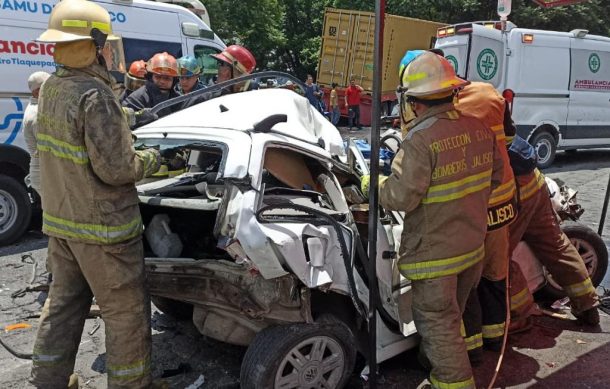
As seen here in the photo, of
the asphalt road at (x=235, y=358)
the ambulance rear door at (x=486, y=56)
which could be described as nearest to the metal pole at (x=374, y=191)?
the asphalt road at (x=235, y=358)

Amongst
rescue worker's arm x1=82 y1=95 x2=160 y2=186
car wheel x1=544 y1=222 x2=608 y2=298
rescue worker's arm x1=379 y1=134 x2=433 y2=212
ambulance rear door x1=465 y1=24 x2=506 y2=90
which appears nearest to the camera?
rescue worker's arm x1=82 y1=95 x2=160 y2=186

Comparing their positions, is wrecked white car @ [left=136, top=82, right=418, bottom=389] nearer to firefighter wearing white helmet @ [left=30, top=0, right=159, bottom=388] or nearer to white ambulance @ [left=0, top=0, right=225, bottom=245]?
firefighter wearing white helmet @ [left=30, top=0, right=159, bottom=388]

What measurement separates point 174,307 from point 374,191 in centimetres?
200

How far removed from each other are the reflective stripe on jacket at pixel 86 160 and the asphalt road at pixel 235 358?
1.11m

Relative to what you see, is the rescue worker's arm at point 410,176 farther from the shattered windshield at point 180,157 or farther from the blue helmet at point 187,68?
the blue helmet at point 187,68

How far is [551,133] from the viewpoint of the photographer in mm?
10484

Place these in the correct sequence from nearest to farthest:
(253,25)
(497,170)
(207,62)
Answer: (497,170) < (207,62) < (253,25)

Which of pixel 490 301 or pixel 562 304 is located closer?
pixel 490 301

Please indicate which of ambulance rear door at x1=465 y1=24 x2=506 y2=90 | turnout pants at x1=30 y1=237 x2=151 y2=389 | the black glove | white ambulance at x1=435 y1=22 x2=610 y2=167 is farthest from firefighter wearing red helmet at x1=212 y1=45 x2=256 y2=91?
ambulance rear door at x1=465 y1=24 x2=506 y2=90

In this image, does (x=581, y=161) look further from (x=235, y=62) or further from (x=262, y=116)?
(x=262, y=116)

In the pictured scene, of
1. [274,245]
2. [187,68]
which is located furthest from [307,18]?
[274,245]

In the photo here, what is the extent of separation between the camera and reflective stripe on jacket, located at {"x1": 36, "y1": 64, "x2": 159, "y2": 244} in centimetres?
272

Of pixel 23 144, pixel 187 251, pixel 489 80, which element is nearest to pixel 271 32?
pixel 489 80

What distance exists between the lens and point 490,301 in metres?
3.63
